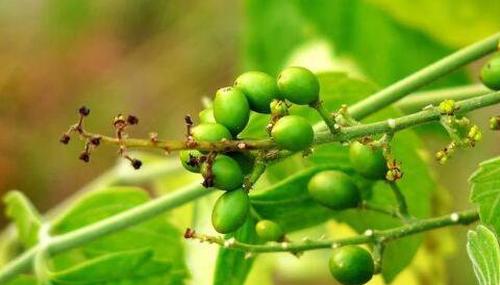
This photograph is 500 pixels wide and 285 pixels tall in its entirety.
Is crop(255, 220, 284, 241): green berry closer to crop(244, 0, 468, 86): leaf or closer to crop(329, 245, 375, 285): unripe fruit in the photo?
crop(329, 245, 375, 285): unripe fruit

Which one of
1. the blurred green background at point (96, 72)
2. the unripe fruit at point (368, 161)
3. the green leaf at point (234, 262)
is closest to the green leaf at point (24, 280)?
the green leaf at point (234, 262)

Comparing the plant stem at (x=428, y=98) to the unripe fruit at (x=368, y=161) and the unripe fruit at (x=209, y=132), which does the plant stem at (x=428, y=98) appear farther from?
the unripe fruit at (x=209, y=132)

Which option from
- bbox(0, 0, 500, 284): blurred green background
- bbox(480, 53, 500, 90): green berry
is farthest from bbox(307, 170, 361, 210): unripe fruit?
bbox(0, 0, 500, 284): blurred green background

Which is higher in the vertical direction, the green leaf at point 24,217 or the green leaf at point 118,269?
the green leaf at point 24,217

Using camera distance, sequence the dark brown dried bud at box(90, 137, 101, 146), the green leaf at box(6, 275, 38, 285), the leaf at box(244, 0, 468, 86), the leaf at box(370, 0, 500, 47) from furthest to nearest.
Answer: the leaf at box(244, 0, 468, 86) → the leaf at box(370, 0, 500, 47) → the green leaf at box(6, 275, 38, 285) → the dark brown dried bud at box(90, 137, 101, 146)

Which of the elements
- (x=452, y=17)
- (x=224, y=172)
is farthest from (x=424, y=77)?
(x=452, y=17)

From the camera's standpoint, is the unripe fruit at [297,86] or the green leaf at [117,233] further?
the green leaf at [117,233]

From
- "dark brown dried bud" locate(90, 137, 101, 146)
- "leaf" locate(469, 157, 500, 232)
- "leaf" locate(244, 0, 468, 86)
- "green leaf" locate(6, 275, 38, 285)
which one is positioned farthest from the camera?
"leaf" locate(244, 0, 468, 86)
